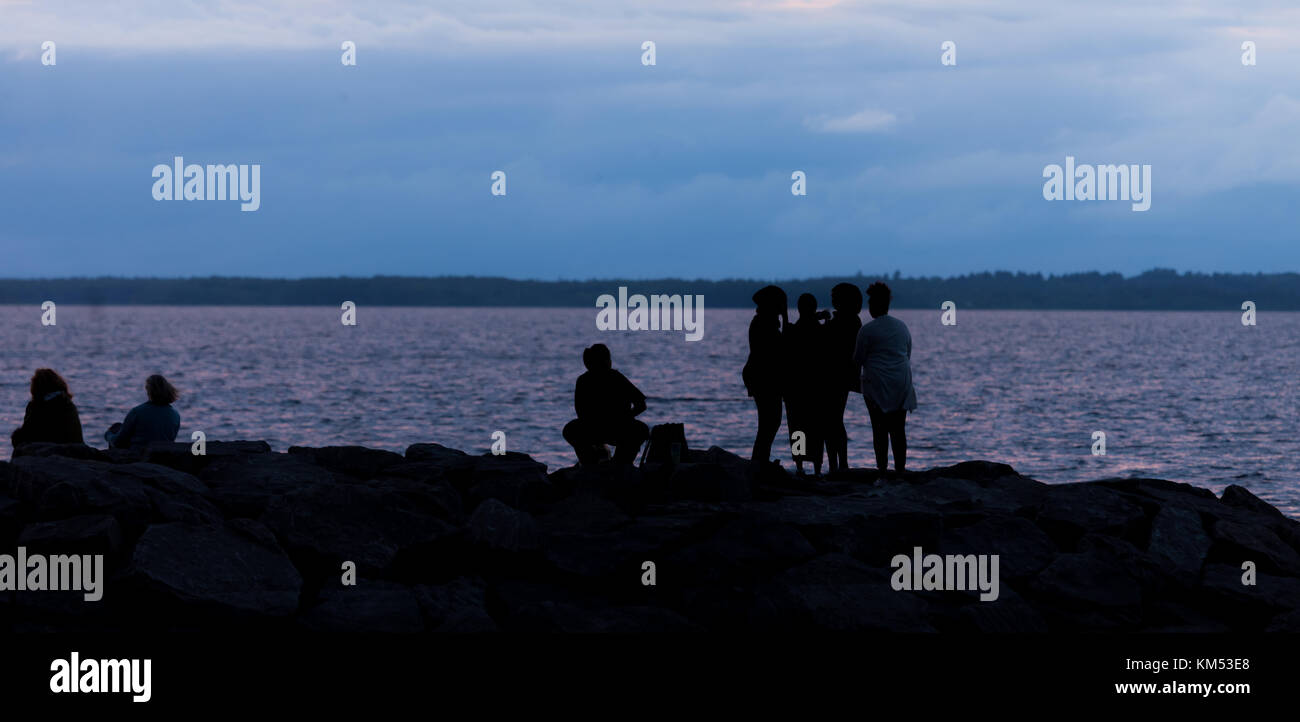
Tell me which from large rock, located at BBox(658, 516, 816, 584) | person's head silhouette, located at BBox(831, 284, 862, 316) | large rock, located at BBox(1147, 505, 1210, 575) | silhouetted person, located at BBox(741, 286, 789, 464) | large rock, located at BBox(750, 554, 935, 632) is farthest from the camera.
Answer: person's head silhouette, located at BBox(831, 284, 862, 316)

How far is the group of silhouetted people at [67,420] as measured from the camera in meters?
14.5

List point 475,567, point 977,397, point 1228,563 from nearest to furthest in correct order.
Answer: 1. point 475,567
2. point 1228,563
3. point 977,397

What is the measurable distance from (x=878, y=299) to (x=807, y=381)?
122 cm

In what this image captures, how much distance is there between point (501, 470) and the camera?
12.7 metres

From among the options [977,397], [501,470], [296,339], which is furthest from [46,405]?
[296,339]

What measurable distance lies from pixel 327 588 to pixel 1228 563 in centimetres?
795

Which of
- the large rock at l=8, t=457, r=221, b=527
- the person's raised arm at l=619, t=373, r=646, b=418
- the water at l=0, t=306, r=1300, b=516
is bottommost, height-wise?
the water at l=0, t=306, r=1300, b=516

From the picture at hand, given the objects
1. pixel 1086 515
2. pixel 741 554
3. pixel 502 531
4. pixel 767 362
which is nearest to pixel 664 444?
pixel 767 362

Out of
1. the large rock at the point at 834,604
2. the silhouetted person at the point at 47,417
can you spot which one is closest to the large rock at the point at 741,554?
the large rock at the point at 834,604

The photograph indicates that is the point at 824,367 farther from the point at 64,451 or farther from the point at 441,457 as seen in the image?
the point at 64,451

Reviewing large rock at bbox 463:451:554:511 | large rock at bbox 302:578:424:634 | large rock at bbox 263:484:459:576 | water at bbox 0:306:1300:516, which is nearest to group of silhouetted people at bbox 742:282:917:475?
large rock at bbox 463:451:554:511

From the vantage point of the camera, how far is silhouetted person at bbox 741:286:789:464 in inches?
527

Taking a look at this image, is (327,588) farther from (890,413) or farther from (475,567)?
(890,413)

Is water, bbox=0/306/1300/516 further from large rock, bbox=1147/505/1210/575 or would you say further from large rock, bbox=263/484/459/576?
large rock, bbox=263/484/459/576
